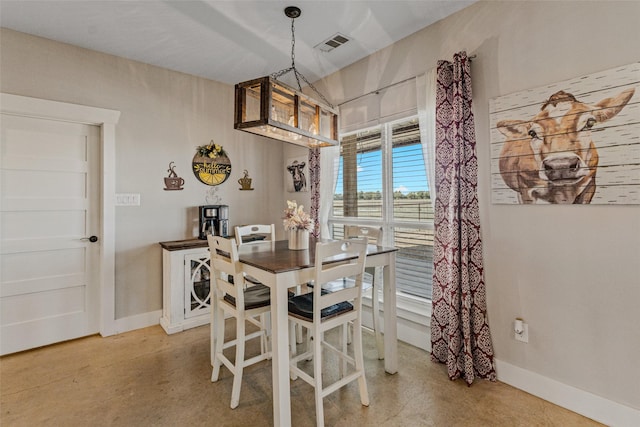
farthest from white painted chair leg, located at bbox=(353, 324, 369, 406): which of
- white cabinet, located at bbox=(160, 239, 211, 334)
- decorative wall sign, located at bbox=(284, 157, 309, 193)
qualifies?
decorative wall sign, located at bbox=(284, 157, 309, 193)

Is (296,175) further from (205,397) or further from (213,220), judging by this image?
(205,397)

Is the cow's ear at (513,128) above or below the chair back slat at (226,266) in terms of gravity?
above

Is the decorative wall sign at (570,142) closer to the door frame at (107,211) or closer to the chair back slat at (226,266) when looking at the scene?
the chair back slat at (226,266)

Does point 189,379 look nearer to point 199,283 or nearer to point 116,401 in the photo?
point 116,401

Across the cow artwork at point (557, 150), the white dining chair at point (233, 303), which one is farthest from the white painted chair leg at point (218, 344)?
the cow artwork at point (557, 150)

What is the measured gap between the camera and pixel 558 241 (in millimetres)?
1903

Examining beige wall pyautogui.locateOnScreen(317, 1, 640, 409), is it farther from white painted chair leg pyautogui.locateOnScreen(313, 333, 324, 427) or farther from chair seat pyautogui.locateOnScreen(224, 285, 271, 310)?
chair seat pyautogui.locateOnScreen(224, 285, 271, 310)

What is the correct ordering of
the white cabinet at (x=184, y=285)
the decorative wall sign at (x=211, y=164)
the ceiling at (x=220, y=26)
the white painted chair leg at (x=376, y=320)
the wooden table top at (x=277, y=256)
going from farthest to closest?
the decorative wall sign at (x=211, y=164)
the white cabinet at (x=184, y=285)
the white painted chair leg at (x=376, y=320)
the ceiling at (x=220, y=26)
the wooden table top at (x=277, y=256)

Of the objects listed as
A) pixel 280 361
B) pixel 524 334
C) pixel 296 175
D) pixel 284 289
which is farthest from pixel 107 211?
pixel 524 334

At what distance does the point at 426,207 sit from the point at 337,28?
5.79 ft

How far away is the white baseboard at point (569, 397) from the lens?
A: 66.0 inches

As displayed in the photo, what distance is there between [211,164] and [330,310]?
258cm

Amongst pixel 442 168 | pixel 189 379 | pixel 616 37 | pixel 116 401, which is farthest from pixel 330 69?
pixel 116 401

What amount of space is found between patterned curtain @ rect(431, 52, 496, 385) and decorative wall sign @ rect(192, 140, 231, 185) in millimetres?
2591
